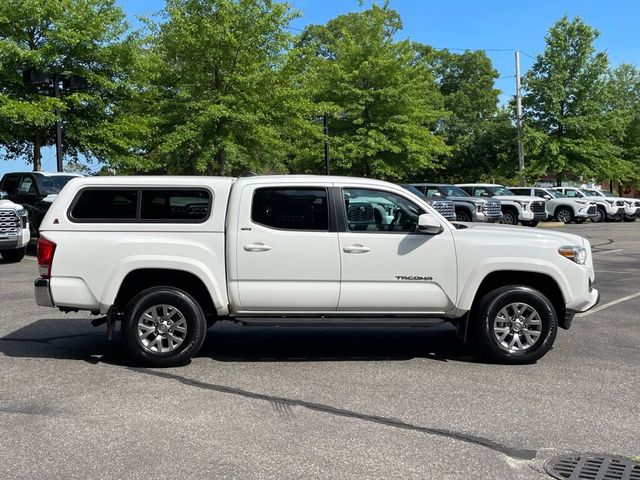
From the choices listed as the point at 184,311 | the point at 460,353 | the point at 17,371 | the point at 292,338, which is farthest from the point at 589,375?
the point at 17,371

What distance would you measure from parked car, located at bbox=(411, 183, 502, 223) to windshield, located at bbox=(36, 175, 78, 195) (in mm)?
12321

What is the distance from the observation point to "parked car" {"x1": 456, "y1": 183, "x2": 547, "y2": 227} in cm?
2700

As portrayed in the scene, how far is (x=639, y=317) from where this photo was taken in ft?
29.1

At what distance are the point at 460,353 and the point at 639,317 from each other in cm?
333

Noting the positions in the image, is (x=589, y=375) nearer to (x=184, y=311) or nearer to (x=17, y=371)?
(x=184, y=311)

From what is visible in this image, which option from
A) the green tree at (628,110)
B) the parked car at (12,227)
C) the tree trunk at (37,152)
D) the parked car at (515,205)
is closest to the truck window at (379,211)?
the parked car at (12,227)

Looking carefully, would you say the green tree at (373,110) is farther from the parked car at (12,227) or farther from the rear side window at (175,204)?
the rear side window at (175,204)

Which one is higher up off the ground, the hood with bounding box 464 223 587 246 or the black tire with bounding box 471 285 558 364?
the hood with bounding box 464 223 587 246

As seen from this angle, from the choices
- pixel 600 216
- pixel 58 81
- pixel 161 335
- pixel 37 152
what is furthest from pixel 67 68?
pixel 600 216

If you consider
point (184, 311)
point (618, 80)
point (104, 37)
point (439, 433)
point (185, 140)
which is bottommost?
point (439, 433)

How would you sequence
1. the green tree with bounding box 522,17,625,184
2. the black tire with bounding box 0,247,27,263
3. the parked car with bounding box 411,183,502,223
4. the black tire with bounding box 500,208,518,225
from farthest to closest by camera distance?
the green tree with bounding box 522,17,625,184 < the black tire with bounding box 500,208,518,225 < the parked car with bounding box 411,183,502,223 < the black tire with bounding box 0,247,27,263

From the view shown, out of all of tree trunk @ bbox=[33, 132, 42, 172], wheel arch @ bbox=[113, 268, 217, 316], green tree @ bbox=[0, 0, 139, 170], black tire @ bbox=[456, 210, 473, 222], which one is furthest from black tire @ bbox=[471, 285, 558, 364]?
tree trunk @ bbox=[33, 132, 42, 172]

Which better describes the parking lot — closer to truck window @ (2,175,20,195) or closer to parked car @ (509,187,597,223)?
truck window @ (2,175,20,195)

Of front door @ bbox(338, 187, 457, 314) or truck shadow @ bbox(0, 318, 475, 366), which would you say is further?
truck shadow @ bbox(0, 318, 475, 366)
